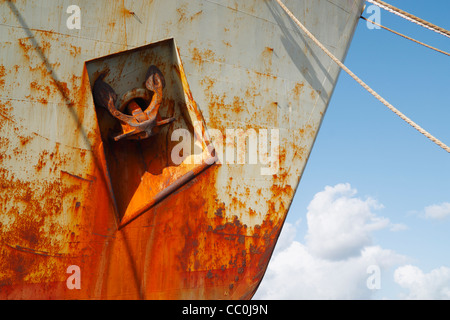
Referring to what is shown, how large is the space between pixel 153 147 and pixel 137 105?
453 millimetres

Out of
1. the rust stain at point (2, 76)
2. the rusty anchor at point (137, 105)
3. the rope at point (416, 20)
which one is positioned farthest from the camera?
the rope at point (416, 20)

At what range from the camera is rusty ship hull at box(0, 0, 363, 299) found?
12.5 ft

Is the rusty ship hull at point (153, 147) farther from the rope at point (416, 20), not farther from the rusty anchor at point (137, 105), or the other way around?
the rope at point (416, 20)

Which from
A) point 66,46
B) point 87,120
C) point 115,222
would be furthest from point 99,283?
point 66,46

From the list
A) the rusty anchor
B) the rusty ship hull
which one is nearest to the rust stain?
the rusty ship hull

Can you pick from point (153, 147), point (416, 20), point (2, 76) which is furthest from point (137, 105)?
point (416, 20)

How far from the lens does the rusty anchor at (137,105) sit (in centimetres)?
414

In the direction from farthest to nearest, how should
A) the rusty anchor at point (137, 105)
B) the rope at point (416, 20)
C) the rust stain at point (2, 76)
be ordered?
the rope at point (416, 20), the rusty anchor at point (137, 105), the rust stain at point (2, 76)

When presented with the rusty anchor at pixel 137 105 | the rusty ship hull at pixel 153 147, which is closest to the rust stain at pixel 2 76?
the rusty ship hull at pixel 153 147

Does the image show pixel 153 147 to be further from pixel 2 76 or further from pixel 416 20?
pixel 416 20

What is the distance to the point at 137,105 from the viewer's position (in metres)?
4.33

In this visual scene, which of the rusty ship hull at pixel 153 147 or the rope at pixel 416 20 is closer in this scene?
the rusty ship hull at pixel 153 147

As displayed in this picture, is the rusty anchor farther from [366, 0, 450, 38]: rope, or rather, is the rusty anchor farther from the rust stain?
[366, 0, 450, 38]: rope

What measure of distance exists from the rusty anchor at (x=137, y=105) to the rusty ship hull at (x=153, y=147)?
0.29 feet
